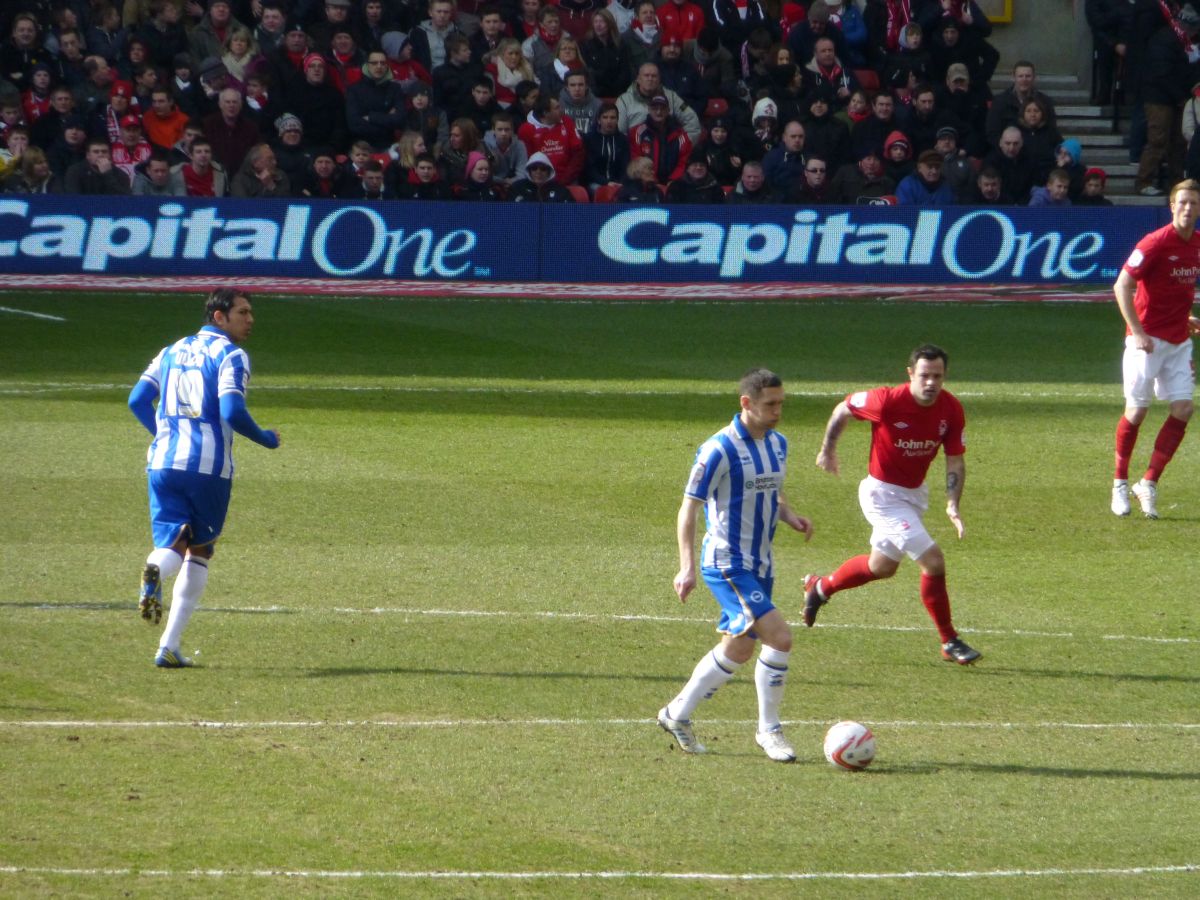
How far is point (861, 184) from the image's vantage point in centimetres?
2389

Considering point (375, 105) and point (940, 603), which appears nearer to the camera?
point (940, 603)

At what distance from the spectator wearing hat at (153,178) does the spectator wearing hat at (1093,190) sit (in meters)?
12.0

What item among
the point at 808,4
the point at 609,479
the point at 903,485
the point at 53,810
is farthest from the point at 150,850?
the point at 808,4

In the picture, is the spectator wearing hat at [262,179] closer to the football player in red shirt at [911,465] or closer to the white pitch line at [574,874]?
the football player in red shirt at [911,465]

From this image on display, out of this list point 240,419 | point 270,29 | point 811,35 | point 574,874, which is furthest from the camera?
point 811,35

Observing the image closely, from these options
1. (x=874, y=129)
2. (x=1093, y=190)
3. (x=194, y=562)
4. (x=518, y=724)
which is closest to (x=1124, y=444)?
(x=518, y=724)

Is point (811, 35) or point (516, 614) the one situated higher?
point (811, 35)

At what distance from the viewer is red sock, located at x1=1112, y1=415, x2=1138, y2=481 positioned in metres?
12.4

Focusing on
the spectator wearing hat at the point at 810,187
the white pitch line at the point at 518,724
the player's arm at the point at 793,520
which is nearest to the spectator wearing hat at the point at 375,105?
the spectator wearing hat at the point at 810,187

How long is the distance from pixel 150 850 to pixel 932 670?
425 cm

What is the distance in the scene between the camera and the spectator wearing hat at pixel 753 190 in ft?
76.9

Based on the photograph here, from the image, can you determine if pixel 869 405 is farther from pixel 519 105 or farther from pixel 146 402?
pixel 519 105

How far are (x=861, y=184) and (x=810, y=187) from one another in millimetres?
770

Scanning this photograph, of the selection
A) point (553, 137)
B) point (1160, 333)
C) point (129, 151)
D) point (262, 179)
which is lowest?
point (1160, 333)
